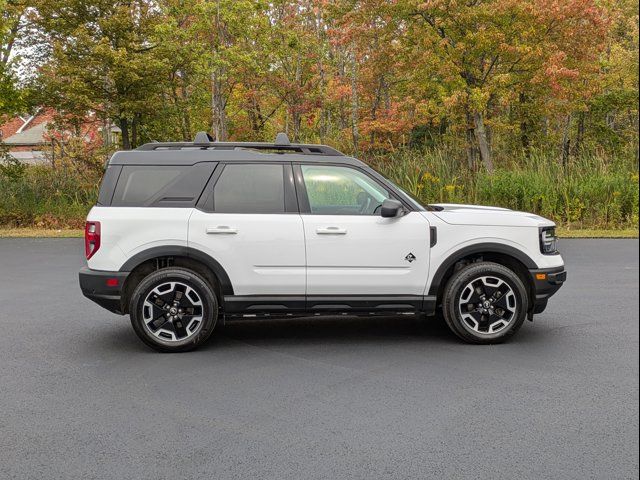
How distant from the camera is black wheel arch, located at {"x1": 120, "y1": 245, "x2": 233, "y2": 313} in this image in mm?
6250

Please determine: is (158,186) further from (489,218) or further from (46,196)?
(46,196)

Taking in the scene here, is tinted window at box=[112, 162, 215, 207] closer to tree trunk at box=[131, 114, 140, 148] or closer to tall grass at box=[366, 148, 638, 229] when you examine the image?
tall grass at box=[366, 148, 638, 229]

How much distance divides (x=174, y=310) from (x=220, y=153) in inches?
63.5

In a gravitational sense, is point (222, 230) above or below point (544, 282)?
above

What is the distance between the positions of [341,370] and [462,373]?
100 centimetres

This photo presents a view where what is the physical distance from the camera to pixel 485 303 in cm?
639

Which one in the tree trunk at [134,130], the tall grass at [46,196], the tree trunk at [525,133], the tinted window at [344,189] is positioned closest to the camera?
the tinted window at [344,189]

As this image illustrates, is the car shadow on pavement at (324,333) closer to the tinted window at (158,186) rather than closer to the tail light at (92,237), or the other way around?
the tail light at (92,237)

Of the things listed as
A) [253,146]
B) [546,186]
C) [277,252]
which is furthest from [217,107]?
[277,252]

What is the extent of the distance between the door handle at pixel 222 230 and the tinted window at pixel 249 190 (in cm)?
18

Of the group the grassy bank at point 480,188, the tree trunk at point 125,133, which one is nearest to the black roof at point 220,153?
the grassy bank at point 480,188

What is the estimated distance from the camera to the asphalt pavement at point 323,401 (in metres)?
3.72

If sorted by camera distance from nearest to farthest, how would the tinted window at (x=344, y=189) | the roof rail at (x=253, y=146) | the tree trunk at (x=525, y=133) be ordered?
the tinted window at (x=344, y=189) < the roof rail at (x=253, y=146) < the tree trunk at (x=525, y=133)

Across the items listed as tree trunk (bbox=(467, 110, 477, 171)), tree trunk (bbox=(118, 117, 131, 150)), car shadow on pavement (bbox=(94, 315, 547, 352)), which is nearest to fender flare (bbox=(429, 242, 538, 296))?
car shadow on pavement (bbox=(94, 315, 547, 352))
